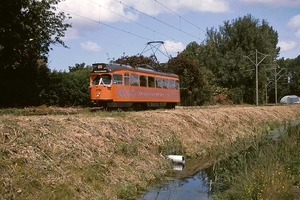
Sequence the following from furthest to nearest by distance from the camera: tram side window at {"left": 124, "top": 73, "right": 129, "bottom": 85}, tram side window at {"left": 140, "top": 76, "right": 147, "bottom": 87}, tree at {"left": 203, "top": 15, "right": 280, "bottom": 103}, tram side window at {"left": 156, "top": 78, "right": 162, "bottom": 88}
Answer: tree at {"left": 203, "top": 15, "right": 280, "bottom": 103} < tram side window at {"left": 156, "top": 78, "right": 162, "bottom": 88} < tram side window at {"left": 140, "top": 76, "right": 147, "bottom": 87} < tram side window at {"left": 124, "top": 73, "right": 129, "bottom": 85}

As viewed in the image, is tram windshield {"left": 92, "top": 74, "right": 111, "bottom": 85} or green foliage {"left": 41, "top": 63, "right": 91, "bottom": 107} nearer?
tram windshield {"left": 92, "top": 74, "right": 111, "bottom": 85}

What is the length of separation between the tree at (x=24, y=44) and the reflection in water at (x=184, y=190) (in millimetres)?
15046

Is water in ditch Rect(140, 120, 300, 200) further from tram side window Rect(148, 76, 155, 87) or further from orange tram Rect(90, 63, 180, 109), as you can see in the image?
tram side window Rect(148, 76, 155, 87)

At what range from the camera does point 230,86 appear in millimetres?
63469

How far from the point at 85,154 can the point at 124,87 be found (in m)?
13.2

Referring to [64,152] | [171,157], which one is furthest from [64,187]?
[171,157]

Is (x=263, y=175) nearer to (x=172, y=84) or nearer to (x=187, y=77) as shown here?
(x=172, y=84)

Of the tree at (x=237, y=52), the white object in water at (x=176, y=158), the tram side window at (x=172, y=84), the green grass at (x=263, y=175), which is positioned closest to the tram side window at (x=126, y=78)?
the tram side window at (x=172, y=84)

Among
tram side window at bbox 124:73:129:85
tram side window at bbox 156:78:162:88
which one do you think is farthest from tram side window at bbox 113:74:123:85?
tram side window at bbox 156:78:162:88

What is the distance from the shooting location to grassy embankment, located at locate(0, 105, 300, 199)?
28.4 feet

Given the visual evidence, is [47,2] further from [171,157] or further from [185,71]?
[185,71]

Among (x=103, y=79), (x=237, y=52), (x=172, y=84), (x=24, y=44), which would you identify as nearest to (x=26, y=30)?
(x=24, y=44)

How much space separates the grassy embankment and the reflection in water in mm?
442

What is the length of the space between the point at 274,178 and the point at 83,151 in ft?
16.2
